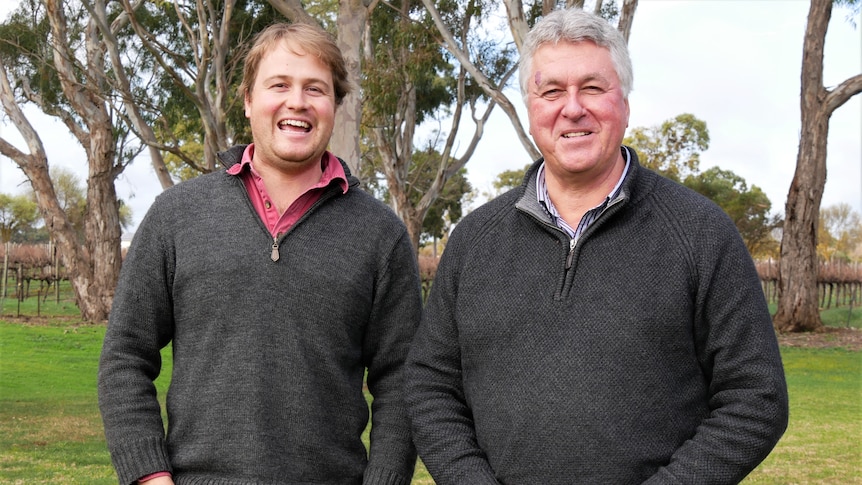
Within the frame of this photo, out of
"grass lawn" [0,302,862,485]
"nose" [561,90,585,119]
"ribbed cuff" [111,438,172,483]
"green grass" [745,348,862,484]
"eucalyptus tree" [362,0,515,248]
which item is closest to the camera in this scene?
"nose" [561,90,585,119]

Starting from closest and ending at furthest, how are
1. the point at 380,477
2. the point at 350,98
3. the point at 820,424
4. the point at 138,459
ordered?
the point at 138,459 → the point at 380,477 → the point at 350,98 → the point at 820,424

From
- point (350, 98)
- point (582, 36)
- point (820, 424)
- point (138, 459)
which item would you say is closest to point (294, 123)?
point (582, 36)

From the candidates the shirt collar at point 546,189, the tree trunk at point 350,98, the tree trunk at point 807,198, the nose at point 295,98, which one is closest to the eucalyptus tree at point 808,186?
the tree trunk at point 807,198

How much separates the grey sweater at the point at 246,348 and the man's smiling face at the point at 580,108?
2.14 feet

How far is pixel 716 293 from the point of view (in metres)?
A: 2.20

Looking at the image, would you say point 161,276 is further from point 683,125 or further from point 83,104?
point 683,125

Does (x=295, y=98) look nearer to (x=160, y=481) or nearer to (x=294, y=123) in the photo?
(x=294, y=123)

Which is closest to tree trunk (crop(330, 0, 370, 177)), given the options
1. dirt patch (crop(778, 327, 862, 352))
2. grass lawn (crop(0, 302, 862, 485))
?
grass lawn (crop(0, 302, 862, 485))

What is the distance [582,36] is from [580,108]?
0.62ft

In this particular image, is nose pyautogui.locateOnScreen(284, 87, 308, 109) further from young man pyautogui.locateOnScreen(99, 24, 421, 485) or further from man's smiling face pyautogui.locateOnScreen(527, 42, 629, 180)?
man's smiling face pyautogui.locateOnScreen(527, 42, 629, 180)

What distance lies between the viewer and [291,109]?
261cm

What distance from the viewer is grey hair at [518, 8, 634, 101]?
2.34 m

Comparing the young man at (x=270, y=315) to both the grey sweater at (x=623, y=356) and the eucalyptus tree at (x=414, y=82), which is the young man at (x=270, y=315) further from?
the eucalyptus tree at (x=414, y=82)

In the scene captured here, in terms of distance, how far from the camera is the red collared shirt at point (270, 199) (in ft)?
8.65
